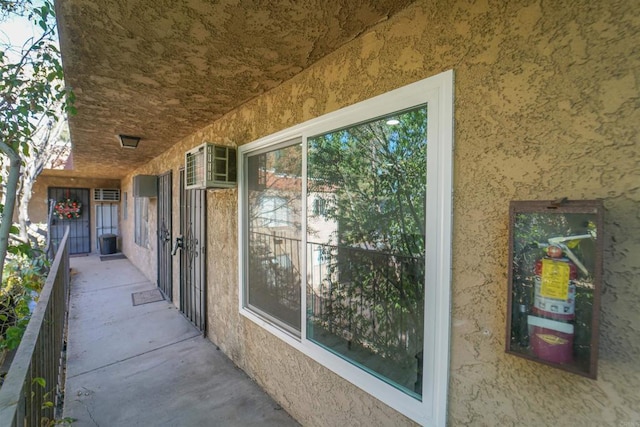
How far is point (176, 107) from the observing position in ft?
9.56

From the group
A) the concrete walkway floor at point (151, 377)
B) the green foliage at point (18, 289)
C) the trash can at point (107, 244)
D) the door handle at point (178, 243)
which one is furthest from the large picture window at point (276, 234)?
the trash can at point (107, 244)

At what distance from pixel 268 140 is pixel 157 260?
456cm

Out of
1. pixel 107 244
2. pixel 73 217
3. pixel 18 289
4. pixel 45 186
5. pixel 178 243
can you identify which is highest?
pixel 45 186

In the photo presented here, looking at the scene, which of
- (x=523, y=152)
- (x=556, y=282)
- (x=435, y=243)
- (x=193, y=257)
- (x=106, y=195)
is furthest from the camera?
(x=106, y=195)

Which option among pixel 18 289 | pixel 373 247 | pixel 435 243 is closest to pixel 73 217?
pixel 18 289

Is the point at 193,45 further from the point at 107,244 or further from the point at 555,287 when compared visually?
the point at 107,244

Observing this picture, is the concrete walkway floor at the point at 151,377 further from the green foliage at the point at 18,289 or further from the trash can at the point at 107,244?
the trash can at the point at 107,244

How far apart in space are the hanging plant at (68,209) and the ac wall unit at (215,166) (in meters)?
9.96

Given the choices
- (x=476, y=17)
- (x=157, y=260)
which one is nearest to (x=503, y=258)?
(x=476, y=17)

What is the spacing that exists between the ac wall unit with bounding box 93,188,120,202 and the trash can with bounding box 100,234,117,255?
1.50 metres

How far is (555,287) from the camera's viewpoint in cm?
97

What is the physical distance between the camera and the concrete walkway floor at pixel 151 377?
2.33 metres

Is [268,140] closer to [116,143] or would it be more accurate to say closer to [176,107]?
[176,107]

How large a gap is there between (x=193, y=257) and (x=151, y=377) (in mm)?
1609
